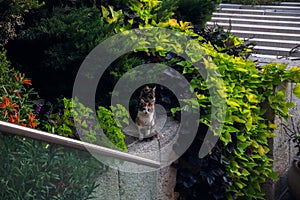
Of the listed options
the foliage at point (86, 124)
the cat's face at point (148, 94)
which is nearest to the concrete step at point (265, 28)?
the cat's face at point (148, 94)

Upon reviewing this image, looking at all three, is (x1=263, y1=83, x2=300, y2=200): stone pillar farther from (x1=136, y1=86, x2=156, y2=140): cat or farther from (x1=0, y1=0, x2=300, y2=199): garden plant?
(x1=136, y1=86, x2=156, y2=140): cat

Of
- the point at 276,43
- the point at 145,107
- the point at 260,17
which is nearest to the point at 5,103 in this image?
the point at 145,107

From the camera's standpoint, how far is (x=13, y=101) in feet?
9.86

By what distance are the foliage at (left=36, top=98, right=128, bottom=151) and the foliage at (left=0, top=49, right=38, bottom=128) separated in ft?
0.47

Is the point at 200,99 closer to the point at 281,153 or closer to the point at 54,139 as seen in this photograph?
the point at 281,153

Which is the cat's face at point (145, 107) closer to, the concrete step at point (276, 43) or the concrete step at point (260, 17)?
the concrete step at point (276, 43)

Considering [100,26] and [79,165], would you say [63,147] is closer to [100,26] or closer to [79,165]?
[79,165]

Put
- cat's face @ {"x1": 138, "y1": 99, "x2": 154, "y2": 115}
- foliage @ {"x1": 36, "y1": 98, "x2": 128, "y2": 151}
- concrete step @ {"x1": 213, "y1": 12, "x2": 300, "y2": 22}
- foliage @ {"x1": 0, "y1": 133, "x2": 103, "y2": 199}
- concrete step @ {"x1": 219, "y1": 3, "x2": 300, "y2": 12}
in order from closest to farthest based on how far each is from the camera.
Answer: foliage @ {"x1": 0, "y1": 133, "x2": 103, "y2": 199} → foliage @ {"x1": 36, "y1": 98, "x2": 128, "y2": 151} → cat's face @ {"x1": 138, "y1": 99, "x2": 154, "y2": 115} → concrete step @ {"x1": 213, "y1": 12, "x2": 300, "y2": 22} → concrete step @ {"x1": 219, "y1": 3, "x2": 300, "y2": 12}

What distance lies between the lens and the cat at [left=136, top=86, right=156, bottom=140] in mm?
3145

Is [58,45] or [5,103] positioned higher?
[58,45]

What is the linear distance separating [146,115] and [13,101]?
87cm

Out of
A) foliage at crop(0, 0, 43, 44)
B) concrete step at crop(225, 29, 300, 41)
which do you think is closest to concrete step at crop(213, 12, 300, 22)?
concrete step at crop(225, 29, 300, 41)

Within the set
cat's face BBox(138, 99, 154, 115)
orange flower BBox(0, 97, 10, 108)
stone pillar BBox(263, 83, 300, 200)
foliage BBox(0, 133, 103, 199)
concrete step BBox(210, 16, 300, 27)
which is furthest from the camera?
concrete step BBox(210, 16, 300, 27)

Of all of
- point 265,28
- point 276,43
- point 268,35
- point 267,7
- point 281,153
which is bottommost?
point 281,153
